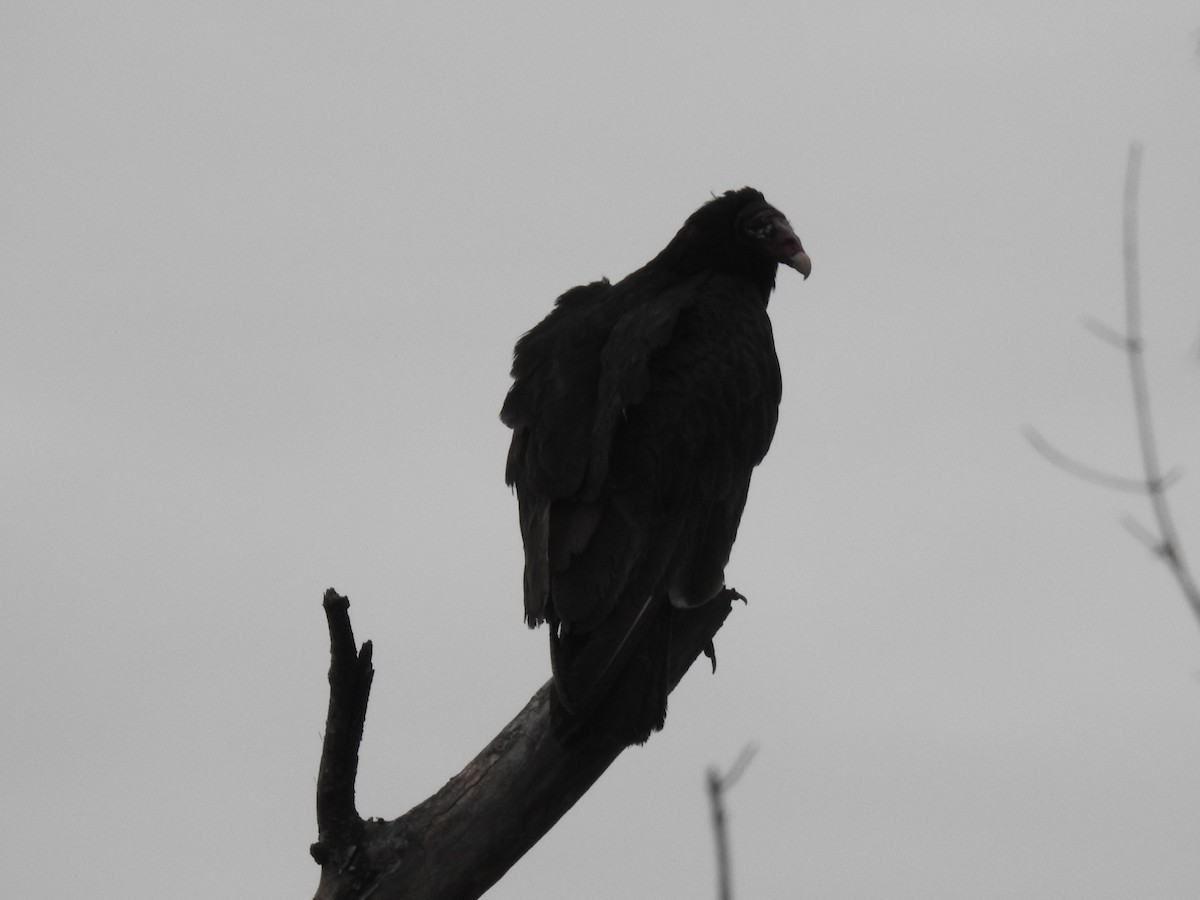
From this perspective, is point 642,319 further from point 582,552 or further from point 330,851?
point 330,851

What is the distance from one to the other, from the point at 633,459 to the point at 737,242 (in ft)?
5.04

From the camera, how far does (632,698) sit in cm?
357

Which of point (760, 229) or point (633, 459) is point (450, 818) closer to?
point (633, 459)

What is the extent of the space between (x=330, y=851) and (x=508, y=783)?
1.49 ft

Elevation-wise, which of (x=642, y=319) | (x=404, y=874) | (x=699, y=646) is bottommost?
(x=404, y=874)

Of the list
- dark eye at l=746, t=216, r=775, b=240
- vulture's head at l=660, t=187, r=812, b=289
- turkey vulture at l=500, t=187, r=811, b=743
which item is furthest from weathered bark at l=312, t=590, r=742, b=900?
dark eye at l=746, t=216, r=775, b=240

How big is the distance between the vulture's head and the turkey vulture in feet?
0.05

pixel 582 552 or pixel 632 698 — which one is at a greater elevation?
pixel 582 552

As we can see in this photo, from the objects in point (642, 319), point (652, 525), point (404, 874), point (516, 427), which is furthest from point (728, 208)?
point (404, 874)

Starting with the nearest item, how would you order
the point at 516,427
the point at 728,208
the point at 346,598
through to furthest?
the point at 346,598
the point at 516,427
the point at 728,208

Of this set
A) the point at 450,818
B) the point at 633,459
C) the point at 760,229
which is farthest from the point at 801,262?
the point at 450,818

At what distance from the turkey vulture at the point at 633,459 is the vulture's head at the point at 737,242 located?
15mm

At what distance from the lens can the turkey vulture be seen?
3678 millimetres

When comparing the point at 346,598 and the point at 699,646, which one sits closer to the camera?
the point at 346,598
